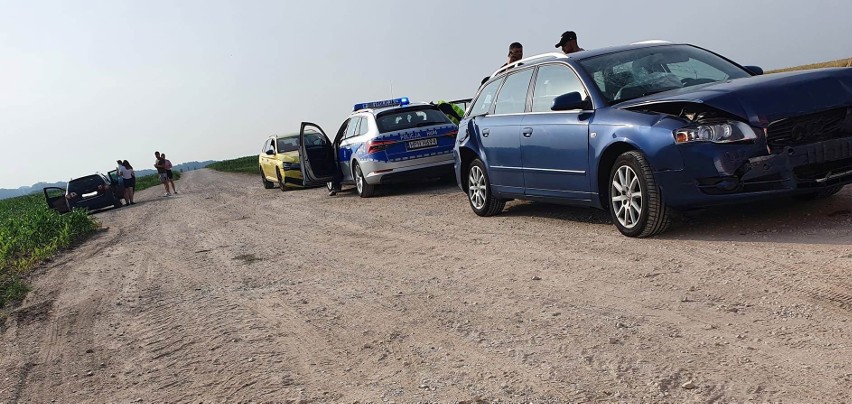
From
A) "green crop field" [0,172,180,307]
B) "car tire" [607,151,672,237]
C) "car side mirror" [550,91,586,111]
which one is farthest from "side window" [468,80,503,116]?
"green crop field" [0,172,180,307]

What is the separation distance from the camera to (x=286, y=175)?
20.2 metres

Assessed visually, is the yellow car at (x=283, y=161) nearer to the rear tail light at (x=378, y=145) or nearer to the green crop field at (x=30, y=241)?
the green crop field at (x=30, y=241)

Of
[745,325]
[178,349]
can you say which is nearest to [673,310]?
[745,325]

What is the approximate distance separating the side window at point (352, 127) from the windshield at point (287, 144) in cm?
595

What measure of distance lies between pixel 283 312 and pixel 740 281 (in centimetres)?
302

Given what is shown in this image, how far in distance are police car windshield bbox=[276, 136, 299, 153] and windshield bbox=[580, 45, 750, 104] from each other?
14713mm

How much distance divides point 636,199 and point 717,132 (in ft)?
3.06

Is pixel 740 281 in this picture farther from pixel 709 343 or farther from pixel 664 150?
pixel 664 150

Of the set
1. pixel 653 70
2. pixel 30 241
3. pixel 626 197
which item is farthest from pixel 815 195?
pixel 30 241

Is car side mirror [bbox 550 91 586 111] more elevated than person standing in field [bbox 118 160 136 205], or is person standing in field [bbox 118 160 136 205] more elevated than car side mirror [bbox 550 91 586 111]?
car side mirror [bbox 550 91 586 111]

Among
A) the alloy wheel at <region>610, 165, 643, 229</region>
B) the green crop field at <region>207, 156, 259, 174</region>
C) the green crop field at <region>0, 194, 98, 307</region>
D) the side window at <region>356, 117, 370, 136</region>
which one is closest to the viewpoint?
the alloy wheel at <region>610, 165, 643, 229</region>

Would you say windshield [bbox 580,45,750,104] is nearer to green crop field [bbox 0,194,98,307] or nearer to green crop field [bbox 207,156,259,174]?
green crop field [bbox 0,194,98,307]

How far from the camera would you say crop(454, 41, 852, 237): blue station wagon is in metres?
5.50

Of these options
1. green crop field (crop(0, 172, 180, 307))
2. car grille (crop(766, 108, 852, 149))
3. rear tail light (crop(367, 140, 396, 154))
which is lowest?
green crop field (crop(0, 172, 180, 307))
